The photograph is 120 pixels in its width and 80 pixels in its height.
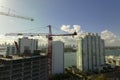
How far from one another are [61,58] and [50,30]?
32.9 feet

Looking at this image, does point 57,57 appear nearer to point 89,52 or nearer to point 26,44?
point 89,52

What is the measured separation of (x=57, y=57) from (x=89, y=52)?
10.3 meters

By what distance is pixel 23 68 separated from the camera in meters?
25.5

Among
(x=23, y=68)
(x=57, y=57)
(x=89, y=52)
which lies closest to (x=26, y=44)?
(x=57, y=57)

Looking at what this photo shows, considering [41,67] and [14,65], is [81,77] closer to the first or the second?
[41,67]

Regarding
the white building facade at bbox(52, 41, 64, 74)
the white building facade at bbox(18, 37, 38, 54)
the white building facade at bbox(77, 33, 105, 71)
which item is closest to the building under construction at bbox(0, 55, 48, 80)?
the white building facade at bbox(52, 41, 64, 74)

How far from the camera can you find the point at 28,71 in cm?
2667

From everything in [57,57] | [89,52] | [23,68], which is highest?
[89,52]

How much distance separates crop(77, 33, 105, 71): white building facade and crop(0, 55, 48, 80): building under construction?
1790 cm

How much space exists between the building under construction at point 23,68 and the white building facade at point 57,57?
11445mm

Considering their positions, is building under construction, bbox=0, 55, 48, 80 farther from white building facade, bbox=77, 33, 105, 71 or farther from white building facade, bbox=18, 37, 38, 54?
white building facade, bbox=18, 37, 38, 54

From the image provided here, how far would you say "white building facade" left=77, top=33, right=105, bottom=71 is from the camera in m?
46.5

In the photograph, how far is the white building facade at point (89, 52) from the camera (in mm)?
46500

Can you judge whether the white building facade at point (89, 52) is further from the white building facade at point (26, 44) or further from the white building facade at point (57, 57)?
the white building facade at point (26, 44)
